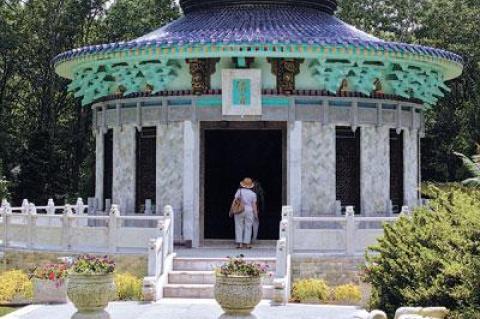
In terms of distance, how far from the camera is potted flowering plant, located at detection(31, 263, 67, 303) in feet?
52.1

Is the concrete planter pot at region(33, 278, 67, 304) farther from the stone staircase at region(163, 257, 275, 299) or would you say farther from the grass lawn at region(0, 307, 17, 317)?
the stone staircase at region(163, 257, 275, 299)

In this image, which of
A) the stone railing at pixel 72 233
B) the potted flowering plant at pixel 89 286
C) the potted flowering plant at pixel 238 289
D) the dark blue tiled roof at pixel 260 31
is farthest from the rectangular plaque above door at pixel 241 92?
the potted flowering plant at pixel 238 289

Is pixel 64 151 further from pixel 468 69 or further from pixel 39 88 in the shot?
pixel 468 69

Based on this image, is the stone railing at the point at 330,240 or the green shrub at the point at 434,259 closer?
the green shrub at the point at 434,259

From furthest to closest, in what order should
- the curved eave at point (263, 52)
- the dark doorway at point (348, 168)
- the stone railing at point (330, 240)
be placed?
1. the dark doorway at point (348, 168)
2. the curved eave at point (263, 52)
3. the stone railing at point (330, 240)

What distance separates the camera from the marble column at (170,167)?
2128cm

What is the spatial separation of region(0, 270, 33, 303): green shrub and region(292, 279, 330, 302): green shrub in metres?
5.14

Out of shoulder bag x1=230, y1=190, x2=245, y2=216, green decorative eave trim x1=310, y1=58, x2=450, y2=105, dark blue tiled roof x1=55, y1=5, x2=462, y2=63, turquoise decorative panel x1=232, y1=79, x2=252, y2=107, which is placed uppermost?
dark blue tiled roof x1=55, y1=5, x2=462, y2=63

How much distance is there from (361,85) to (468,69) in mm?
19462

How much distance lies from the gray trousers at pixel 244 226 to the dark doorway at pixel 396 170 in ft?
14.8

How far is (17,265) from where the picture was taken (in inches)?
795

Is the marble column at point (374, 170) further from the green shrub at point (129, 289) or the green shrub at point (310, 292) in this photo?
the green shrub at point (129, 289)

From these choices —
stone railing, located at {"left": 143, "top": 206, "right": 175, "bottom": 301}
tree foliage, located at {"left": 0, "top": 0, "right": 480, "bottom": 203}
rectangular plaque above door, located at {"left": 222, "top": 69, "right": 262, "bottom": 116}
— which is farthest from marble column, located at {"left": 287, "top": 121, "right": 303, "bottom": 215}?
tree foliage, located at {"left": 0, "top": 0, "right": 480, "bottom": 203}

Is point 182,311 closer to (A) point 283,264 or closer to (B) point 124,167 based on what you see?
(A) point 283,264
